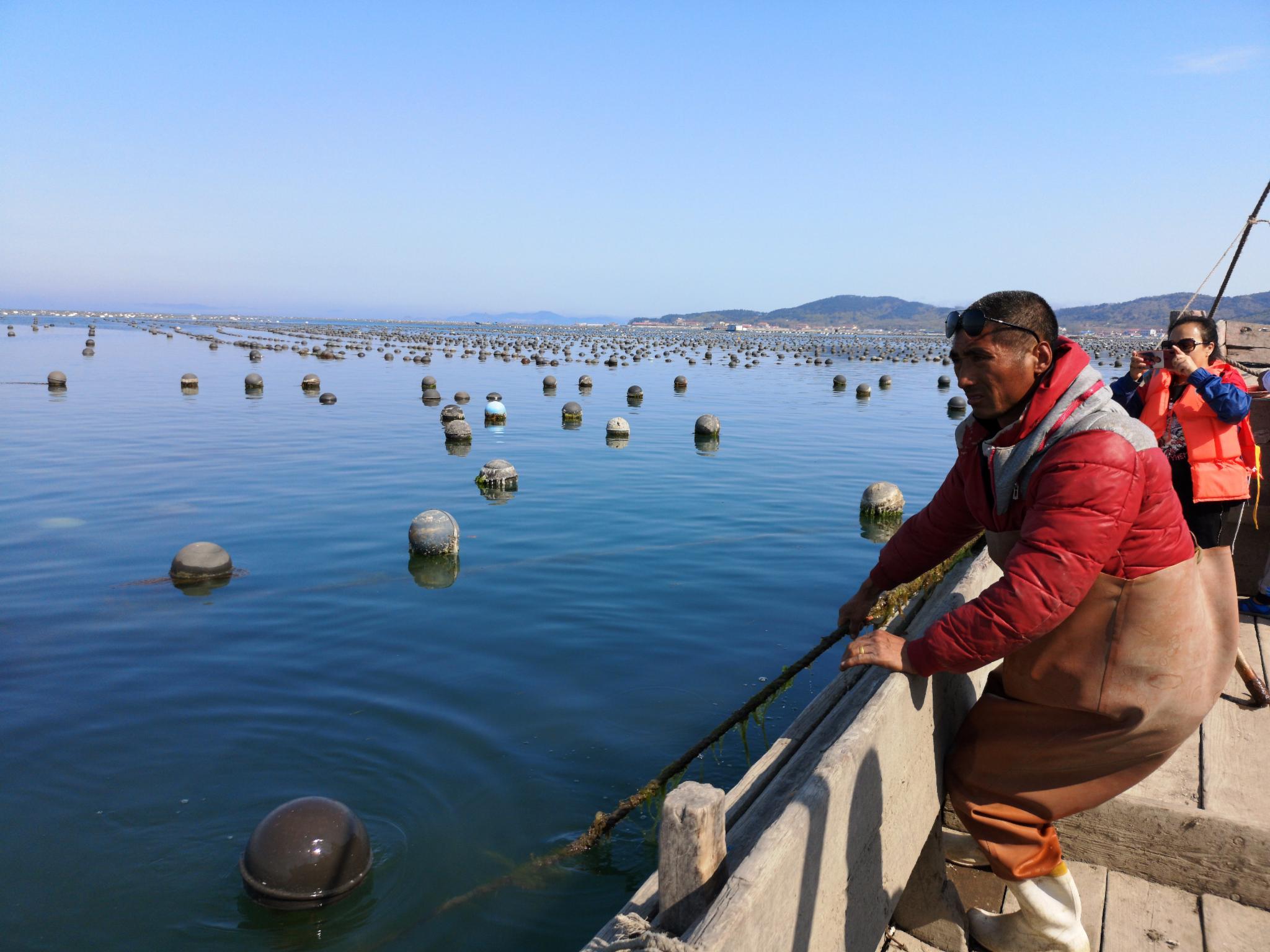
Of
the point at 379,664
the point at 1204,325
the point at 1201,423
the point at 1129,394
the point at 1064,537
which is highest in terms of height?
the point at 1204,325

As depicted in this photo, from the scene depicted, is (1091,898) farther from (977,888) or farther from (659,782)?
(659,782)

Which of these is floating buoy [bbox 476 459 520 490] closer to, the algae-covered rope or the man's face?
the algae-covered rope

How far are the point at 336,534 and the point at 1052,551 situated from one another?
40.5 feet

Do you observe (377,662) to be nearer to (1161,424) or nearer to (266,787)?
(266,787)

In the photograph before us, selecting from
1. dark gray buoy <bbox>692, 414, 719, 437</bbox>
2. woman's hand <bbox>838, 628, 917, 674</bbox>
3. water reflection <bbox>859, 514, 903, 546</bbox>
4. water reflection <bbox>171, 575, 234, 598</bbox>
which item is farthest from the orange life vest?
dark gray buoy <bbox>692, 414, 719, 437</bbox>

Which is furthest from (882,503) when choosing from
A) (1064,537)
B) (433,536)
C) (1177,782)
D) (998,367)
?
(1064,537)

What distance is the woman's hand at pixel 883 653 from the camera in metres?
3.31

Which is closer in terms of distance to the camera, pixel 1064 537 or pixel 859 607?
pixel 1064 537

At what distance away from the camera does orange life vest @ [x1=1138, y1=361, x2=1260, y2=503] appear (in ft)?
18.4

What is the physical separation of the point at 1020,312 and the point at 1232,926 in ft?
10.0

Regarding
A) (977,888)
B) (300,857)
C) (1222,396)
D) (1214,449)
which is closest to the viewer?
(977,888)

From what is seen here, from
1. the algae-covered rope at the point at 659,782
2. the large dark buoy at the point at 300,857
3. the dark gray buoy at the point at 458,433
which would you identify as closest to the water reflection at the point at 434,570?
the algae-covered rope at the point at 659,782

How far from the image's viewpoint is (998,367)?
3.30m

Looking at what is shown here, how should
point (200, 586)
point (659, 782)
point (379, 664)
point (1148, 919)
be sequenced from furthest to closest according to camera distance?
point (200, 586), point (379, 664), point (659, 782), point (1148, 919)
